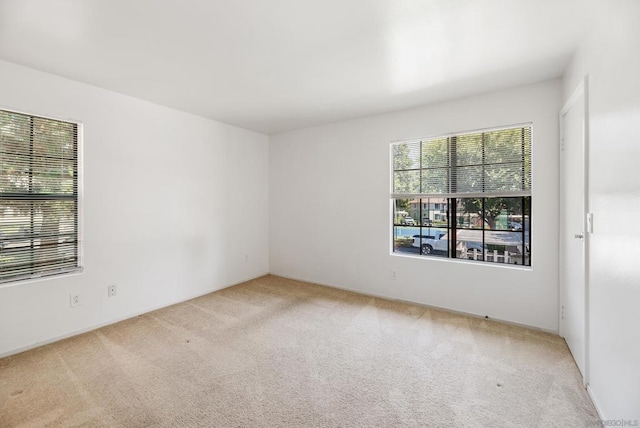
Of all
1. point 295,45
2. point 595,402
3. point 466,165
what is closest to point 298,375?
point 595,402

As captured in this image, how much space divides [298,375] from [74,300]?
7.81ft

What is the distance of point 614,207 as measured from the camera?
60.5 inches

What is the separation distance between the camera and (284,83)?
2807 mm

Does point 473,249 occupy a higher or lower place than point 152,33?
lower

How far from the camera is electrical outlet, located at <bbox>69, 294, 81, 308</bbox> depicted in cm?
272

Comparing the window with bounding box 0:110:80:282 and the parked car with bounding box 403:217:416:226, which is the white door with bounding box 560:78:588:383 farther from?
the window with bounding box 0:110:80:282

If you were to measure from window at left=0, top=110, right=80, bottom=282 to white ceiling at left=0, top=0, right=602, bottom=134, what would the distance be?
0.59 meters

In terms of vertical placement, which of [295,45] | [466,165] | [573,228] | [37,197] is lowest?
[573,228]

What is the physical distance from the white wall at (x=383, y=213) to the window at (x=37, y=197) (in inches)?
109

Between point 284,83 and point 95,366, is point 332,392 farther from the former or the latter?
point 284,83

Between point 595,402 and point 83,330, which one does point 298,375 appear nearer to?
point 595,402

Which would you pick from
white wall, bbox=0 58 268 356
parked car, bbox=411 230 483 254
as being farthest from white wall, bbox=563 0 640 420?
white wall, bbox=0 58 268 356

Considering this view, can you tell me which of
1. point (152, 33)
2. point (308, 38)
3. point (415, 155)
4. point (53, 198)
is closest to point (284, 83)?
point (308, 38)

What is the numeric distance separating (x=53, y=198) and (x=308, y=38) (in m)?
2.79
